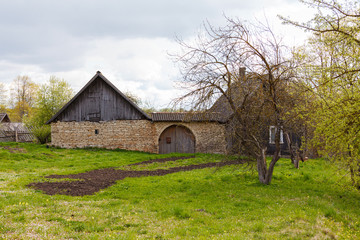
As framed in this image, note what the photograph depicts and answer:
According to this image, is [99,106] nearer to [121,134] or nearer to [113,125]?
[113,125]

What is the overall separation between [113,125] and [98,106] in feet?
7.70

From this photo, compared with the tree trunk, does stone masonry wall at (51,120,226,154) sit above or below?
above

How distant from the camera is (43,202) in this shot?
971 cm

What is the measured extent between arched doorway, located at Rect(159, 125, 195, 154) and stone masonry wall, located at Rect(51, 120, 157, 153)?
3.31 ft

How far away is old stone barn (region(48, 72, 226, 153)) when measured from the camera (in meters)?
29.3

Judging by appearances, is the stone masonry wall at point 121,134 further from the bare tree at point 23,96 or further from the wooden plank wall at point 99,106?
the bare tree at point 23,96

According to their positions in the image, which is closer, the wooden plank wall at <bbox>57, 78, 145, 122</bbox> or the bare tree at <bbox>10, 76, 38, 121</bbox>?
the wooden plank wall at <bbox>57, 78, 145, 122</bbox>

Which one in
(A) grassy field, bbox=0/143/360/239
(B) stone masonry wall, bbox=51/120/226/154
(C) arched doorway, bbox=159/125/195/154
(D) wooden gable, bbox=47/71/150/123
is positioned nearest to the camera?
(A) grassy field, bbox=0/143/360/239

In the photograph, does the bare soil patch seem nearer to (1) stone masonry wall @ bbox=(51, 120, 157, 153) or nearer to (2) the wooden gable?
(1) stone masonry wall @ bbox=(51, 120, 157, 153)

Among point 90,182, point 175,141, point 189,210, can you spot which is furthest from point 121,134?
point 189,210

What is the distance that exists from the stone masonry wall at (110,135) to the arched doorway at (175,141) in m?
1.01

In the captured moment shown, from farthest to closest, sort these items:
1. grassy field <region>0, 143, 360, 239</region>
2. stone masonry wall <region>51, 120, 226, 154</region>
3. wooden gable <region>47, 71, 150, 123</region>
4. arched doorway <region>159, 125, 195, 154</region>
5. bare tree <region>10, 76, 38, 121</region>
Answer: bare tree <region>10, 76, 38, 121</region> < arched doorway <region>159, 125, 195, 154</region> < wooden gable <region>47, 71, 150, 123</region> < stone masonry wall <region>51, 120, 226, 154</region> < grassy field <region>0, 143, 360, 239</region>

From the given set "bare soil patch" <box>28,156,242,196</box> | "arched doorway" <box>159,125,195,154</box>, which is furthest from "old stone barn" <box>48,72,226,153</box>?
"bare soil patch" <box>28,156,242,196</box>

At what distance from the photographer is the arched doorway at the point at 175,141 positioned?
30.1 metres
